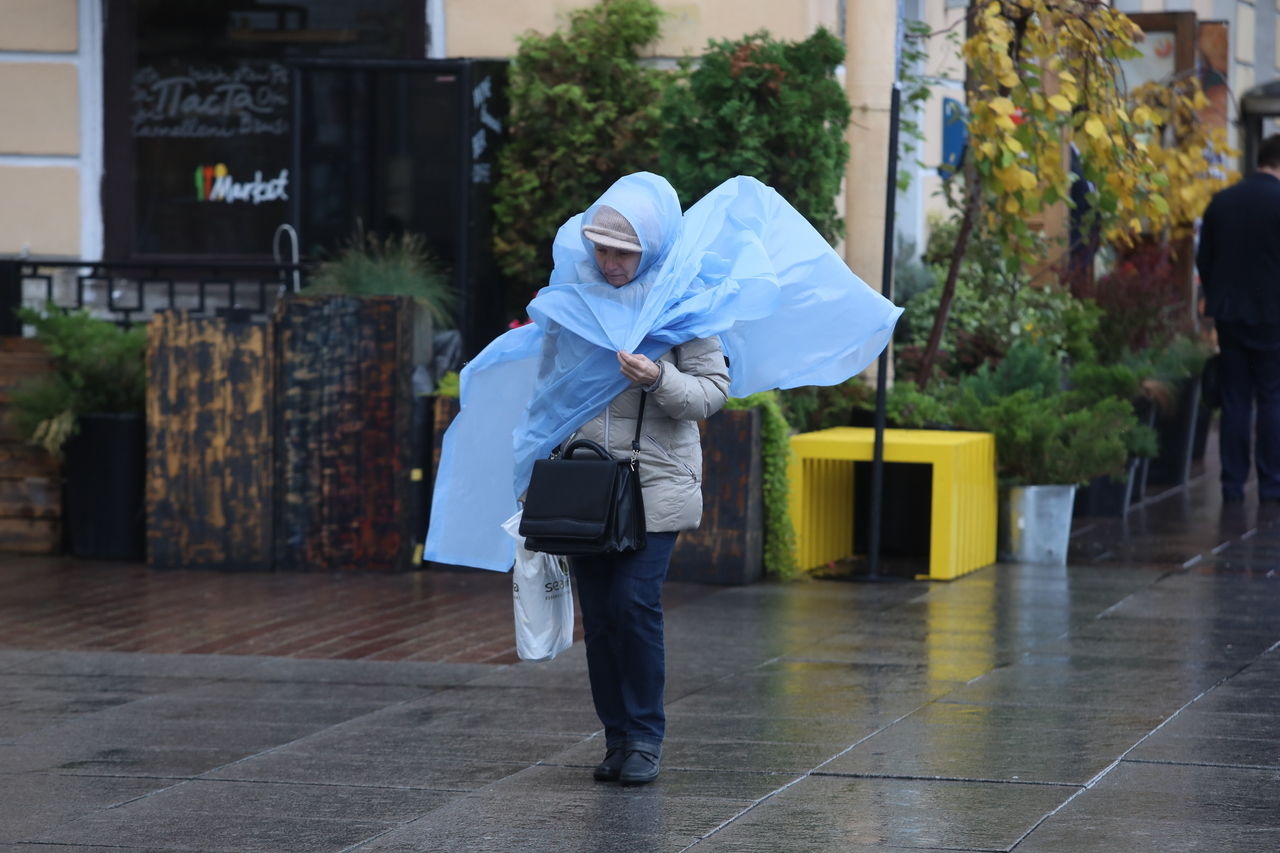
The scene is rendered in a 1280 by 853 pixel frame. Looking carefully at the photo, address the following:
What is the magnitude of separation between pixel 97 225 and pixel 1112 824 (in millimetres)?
8328

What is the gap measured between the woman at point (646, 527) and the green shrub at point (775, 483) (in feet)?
11.2

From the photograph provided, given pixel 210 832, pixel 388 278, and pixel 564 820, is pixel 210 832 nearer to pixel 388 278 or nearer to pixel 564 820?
pixel 564 820

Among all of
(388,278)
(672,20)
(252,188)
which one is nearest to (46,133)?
(252,188)

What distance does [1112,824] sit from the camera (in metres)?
4.93

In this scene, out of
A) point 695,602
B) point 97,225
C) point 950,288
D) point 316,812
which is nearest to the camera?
point 316,812

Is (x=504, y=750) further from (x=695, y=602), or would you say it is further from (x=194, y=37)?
(x=194, y=37)

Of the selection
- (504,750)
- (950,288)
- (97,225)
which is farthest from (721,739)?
(97,225)

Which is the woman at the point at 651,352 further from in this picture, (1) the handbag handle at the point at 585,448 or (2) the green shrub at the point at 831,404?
(2) the green shrub at the point at 831,404

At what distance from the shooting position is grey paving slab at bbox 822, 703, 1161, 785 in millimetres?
5562

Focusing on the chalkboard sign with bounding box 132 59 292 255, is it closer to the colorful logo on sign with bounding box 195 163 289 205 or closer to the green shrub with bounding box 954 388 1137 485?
the colorful logo on sign with bounding box 195 163 289 205

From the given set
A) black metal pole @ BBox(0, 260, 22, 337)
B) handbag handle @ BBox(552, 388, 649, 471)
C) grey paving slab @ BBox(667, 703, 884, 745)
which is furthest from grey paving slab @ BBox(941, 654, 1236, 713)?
black metal pole @ BBox(0, 260, 22, 337)

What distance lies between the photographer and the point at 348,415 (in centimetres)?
964

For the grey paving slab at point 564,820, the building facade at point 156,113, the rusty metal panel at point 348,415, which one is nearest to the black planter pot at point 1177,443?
the building facade at point 156,113

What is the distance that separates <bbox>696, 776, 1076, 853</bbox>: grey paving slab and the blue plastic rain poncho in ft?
4.01
